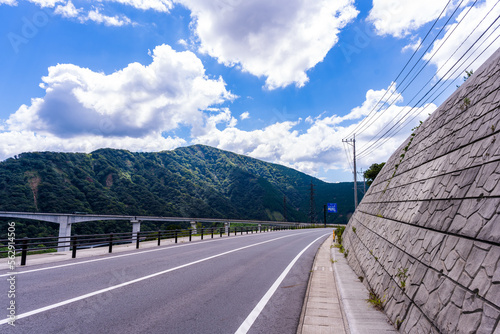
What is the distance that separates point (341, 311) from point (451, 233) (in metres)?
2.76

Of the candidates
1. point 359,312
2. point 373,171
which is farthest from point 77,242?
point 373,171

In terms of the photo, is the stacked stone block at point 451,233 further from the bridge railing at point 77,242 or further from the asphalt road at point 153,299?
the bridge railing at point 77,242

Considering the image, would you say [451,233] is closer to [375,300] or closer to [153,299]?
[375,300]

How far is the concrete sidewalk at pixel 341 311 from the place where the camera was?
4.48m

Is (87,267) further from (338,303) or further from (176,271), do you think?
(338,303)

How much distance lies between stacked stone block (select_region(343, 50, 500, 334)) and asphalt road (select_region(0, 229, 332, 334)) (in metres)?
2.10

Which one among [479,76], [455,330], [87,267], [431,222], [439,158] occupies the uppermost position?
[479,76]

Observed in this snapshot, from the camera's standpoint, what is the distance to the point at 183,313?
5324mm

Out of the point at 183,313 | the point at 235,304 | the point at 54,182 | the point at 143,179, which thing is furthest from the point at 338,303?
the point at 143,179

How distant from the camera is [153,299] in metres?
6.12

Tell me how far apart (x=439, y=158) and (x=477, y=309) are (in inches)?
180

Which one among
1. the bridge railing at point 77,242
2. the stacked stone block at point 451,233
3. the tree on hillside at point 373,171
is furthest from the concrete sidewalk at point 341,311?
the tree on hillside at point 373,171

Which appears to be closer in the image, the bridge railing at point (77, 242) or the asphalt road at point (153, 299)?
the asphalt road at point (153, 299)

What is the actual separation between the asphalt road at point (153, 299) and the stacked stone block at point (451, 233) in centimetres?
210
